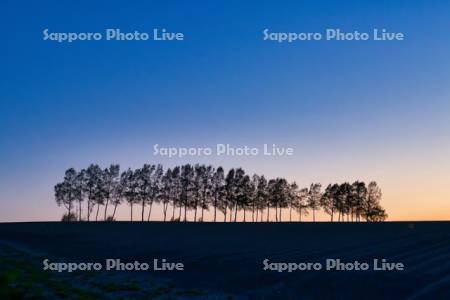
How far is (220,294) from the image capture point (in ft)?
69.5

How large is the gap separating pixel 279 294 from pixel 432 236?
802 inches

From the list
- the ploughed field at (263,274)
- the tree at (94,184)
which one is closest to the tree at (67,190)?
the tree at (94,184)

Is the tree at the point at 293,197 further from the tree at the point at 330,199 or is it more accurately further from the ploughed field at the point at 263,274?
the ploughed field at the point at 263,274

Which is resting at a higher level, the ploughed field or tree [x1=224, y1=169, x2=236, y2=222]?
tree [x1=224, y1=169, x2=236, y2=222]

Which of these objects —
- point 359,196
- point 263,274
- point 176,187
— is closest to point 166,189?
point 176,187

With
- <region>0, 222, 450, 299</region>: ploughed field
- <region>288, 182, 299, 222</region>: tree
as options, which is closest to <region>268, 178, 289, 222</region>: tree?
<region>288, 182, 299, 222</region>: tree

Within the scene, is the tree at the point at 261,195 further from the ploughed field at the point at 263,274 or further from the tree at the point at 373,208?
the ploughed field at the point at 263,274

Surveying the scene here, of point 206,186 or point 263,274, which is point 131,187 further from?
point 263,274

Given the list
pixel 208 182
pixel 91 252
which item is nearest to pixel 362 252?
pixel 91 252

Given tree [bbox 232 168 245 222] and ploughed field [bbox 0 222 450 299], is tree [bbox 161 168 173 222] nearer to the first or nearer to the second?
tree [bbox 232 168 245 222]

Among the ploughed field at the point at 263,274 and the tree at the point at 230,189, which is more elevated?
the tree at the point at 230,189

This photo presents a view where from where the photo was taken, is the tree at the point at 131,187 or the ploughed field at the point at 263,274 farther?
the tree at the point at 131,187

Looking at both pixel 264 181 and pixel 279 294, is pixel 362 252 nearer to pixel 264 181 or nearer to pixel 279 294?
pixel 279 294

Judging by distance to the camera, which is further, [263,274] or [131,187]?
[131,187]
